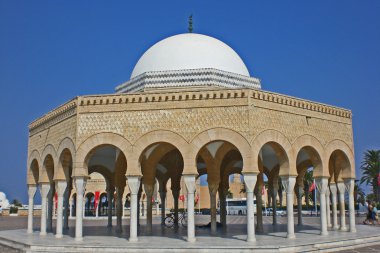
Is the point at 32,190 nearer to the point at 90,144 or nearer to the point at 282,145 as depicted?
the point at 90,144

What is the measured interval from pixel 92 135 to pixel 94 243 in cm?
318

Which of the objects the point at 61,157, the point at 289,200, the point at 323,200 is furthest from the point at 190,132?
the point at 323,200

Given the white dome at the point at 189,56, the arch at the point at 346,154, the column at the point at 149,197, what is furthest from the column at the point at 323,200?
the column at the point at 149,197

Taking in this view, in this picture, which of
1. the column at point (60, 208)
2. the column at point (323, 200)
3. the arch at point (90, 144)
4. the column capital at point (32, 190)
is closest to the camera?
the arch at point (90, 144)

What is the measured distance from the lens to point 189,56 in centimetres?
1588

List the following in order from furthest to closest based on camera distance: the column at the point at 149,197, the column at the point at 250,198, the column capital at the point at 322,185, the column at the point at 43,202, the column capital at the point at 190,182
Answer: the column at the point at 43,202
the column at the point at 149,197
the column capital at the point at 322,185
the column capital at the point at 190,182
the column at the point at 250,198

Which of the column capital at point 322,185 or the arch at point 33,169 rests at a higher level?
the arch at point 33,169

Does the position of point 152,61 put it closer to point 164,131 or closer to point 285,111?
point 164,131

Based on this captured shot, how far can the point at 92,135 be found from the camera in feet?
43.0

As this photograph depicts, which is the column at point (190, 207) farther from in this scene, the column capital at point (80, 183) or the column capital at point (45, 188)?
the column capital at point (45, 188)

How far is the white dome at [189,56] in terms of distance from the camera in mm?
15727

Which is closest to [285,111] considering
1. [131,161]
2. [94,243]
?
[131,161]

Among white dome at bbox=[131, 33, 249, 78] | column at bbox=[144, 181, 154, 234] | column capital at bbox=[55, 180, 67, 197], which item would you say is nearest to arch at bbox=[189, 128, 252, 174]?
column at bbox=[144, 181, 154, 234]

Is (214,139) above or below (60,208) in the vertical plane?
above
